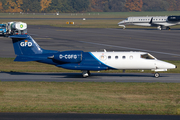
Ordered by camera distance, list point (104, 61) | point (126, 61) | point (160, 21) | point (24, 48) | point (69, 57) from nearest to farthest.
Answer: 1. point (126, 61)
2. point (104, 61)
3. point (69, 57)
4. point (24, 48)
5. point (160, 21)

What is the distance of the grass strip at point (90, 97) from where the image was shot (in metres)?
16.6

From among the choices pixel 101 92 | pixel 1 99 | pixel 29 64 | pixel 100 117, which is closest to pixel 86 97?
pixel 101 92

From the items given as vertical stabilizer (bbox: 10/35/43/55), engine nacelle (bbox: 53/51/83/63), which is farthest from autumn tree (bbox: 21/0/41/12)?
engine nacelle (bbox: 53/51/83/63)

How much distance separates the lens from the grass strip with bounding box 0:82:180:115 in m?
16.6

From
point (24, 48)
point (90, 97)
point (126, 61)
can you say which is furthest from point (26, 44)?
point (90, 97)

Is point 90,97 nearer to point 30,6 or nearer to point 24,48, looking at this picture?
point 24,48

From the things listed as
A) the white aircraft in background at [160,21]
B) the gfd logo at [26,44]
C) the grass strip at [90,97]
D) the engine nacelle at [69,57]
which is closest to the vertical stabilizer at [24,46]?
the gfd logo at [26,44]

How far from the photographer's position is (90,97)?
19.4m

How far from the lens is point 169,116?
612 inches

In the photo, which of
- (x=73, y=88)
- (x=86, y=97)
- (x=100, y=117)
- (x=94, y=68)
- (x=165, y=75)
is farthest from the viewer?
(x=165, y=75)

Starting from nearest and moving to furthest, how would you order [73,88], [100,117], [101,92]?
[100,117], [101,92], [73,88]

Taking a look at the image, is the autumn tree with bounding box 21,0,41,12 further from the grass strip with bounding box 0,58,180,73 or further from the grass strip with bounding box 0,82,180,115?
the grass strip with bounding box 0,82,180,115

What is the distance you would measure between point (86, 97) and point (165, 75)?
38.8ft

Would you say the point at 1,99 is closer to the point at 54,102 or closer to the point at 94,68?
the point at 54,102
